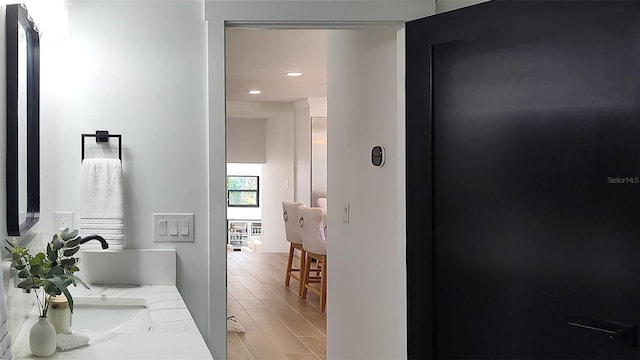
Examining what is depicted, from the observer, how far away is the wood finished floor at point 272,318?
4.58 m

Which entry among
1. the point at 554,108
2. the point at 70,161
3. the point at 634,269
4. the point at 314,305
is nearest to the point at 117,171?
the point at 70,161

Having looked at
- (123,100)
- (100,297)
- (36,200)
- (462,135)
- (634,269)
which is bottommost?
(100,297)

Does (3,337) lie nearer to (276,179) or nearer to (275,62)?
(275,62)

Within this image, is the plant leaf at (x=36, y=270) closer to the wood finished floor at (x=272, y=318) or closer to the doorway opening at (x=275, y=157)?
the doorway opening at (x=275, y=157)

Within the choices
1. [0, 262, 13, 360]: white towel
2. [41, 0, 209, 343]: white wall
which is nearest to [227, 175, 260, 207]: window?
[41, 0, 209, 343]: white wall

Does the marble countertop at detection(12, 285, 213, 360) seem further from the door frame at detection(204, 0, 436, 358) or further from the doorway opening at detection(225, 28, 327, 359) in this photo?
the doorway opening at detection(225, 28, 327, 359)

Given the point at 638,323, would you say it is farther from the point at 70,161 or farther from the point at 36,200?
the point at 70,161

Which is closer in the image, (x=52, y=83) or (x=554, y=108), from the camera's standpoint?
(x=554, y=108)

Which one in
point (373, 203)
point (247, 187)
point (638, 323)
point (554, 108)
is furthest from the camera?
point (247, 187)

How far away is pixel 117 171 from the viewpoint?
2.44 m

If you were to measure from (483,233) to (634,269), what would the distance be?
1.79 ft

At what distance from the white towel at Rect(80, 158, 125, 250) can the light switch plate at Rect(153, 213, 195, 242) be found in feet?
0.50

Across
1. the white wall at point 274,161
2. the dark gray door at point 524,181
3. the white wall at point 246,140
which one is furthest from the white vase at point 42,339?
the white wall at point 246,140

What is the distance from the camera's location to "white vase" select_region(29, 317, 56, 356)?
1.46 metres
